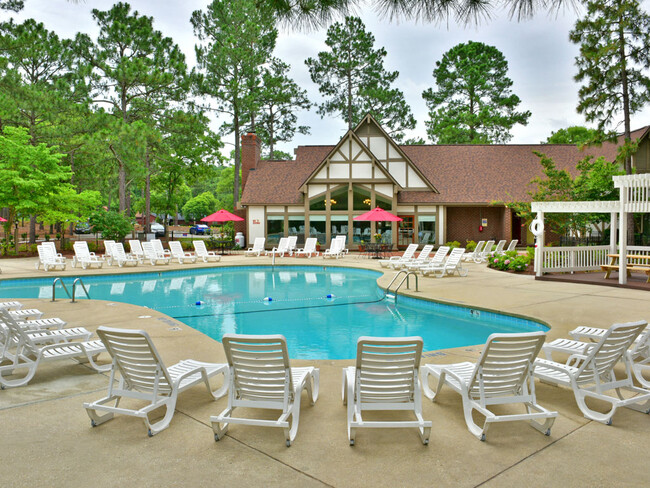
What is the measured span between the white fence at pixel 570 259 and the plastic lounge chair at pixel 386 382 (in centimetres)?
1226

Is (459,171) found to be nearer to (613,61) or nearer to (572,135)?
(613,61)

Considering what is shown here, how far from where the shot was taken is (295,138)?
39.8m

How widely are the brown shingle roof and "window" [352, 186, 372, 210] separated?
75.6 inches

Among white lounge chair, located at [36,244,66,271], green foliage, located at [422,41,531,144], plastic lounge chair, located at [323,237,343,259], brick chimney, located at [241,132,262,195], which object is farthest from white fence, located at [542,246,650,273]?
green foliage, located at [422,41,531,144]

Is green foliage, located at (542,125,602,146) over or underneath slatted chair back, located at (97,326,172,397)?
over

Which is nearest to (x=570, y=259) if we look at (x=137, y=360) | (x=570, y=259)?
(x=570, y=259)

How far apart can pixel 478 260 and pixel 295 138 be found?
24.0 metres

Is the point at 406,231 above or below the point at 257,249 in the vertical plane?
above

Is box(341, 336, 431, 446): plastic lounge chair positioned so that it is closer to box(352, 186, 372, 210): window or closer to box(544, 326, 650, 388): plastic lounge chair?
box(544, 326, 650, 388): plastic lounge chair

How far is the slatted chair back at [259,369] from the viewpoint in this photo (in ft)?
11.3

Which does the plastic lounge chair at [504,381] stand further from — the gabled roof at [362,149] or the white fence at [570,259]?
the gabled roof at [362,149]

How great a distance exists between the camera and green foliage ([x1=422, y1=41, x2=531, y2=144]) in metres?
35.8

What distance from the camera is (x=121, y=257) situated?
17578mm

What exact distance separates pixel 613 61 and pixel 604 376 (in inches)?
782
